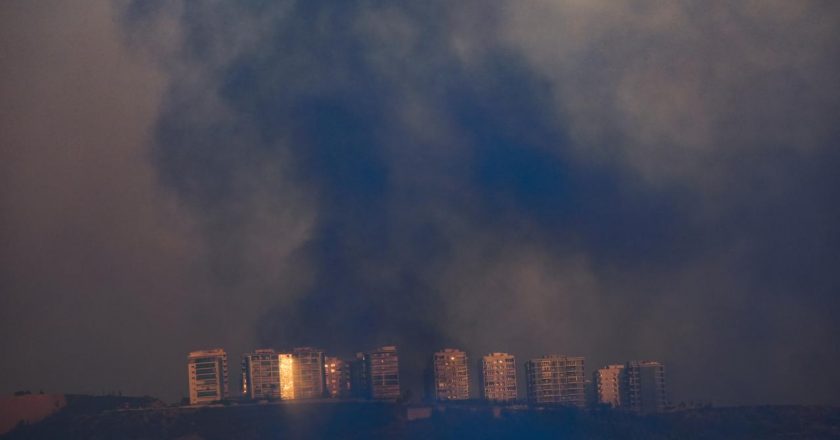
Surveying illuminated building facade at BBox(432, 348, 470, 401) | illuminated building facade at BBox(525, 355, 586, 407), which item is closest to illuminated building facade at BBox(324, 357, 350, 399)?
illuminated building facade at BBox(432, 348, 470, 401)

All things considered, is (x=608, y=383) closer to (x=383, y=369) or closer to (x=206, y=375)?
(x=383, y=369)

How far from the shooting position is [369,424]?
4959cm

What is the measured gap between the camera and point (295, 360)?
5344cm

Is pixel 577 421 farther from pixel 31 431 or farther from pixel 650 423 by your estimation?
pixel 31 431

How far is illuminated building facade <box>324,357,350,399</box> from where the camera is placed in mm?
54312

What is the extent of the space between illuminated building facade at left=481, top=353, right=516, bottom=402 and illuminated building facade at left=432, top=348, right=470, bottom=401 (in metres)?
1.29

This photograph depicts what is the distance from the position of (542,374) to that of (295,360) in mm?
8189

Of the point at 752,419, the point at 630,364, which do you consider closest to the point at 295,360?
the point at 630,364

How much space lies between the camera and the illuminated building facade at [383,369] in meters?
52.8

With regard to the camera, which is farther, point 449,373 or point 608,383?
point 608,383

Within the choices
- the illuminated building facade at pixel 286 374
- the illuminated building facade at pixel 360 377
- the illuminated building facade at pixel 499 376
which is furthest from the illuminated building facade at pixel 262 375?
the illuminated building facade at pixel 499 376

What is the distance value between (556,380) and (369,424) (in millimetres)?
8567

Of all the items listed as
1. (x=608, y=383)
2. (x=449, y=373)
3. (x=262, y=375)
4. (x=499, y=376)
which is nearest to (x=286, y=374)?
(x=262, y=375)

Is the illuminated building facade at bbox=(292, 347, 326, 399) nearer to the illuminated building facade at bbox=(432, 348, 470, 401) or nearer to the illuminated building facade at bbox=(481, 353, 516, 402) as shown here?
the illuminated building facade at bbox=(432, 348, 470, 401)
